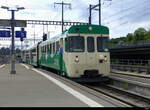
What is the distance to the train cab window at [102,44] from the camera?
13.6m

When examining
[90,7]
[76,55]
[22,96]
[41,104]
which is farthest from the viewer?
[90,7]

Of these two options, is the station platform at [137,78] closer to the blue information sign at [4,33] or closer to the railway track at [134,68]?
the railway track at [134,68]

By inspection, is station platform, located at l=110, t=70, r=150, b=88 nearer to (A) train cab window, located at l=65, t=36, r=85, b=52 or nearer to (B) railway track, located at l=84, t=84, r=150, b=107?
(B) railway track, located at l=84, t=84, r=150, b=107

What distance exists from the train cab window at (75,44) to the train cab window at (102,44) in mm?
916

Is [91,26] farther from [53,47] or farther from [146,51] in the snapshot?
[146,51]

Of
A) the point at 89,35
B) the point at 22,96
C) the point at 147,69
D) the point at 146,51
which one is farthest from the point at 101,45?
the point at 146,51

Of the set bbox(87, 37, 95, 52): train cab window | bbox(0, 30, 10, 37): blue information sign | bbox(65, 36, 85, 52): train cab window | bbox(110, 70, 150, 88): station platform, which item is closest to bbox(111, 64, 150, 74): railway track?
bbox(110, 70, 150, 88): station platform

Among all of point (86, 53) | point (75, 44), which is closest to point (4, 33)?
point (75, 44)

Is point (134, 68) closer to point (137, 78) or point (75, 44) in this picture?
point (137, 78)

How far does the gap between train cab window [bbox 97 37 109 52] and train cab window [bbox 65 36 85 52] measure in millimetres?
916

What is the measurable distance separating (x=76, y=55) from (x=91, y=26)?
1.95m

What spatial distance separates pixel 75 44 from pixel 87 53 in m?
0.81

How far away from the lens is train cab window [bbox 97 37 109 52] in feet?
44.5

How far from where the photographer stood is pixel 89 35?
1354cm
